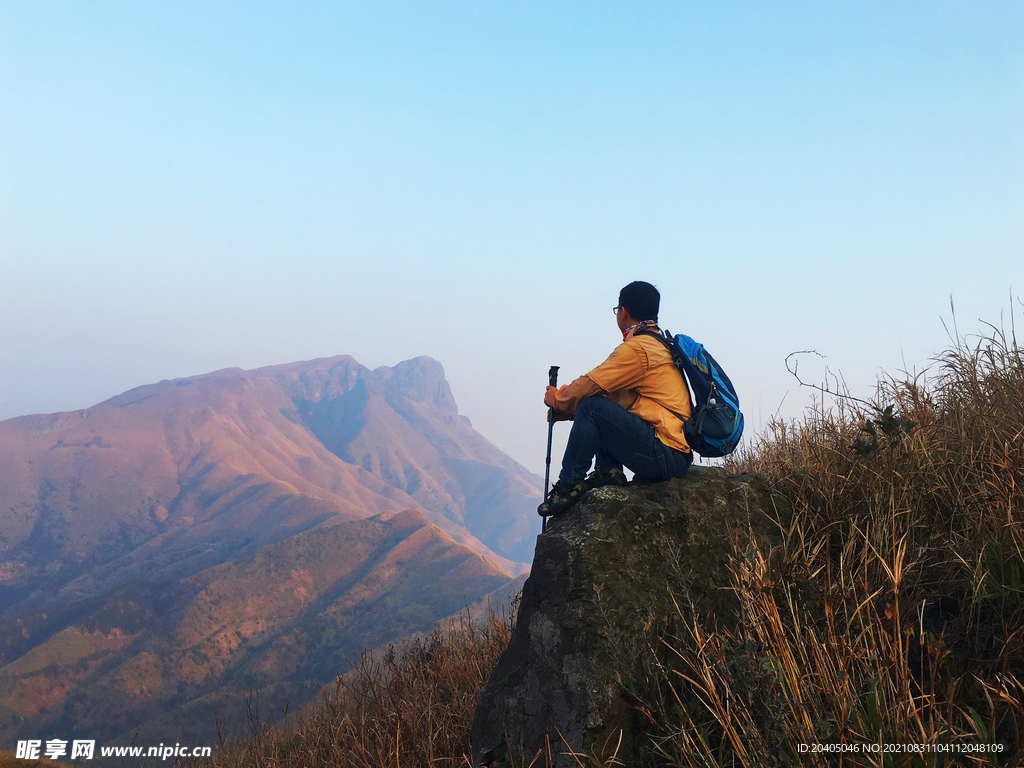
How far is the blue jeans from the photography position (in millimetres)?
4020

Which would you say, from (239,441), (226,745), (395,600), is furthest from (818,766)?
(239,441)

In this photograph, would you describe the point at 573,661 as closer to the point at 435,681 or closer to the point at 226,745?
the point at 435,681

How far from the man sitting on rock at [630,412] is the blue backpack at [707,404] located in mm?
51

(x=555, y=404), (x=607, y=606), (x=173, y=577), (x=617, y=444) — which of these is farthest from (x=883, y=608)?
(x=173, y=577)

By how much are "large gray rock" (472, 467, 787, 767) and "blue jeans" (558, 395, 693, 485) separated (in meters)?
0.14

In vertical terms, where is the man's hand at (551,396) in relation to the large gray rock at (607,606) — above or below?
above

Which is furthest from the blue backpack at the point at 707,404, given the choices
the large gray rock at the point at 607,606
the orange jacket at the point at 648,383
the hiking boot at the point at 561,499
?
the hiking boot at the point at 561,499

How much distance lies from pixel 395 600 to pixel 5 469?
110 metres

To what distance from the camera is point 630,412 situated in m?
4.05

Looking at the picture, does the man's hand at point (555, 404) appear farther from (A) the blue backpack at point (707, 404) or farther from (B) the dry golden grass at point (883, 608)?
(B) the dry golden grass at point (883, 608)

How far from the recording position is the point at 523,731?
3584mm

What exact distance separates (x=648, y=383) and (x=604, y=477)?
0.68 metres

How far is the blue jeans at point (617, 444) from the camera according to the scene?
4020 mm

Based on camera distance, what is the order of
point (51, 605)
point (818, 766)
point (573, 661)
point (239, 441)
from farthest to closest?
point (239, 441) → point (51, 605) → point (573, 661) → point (818, 766)
